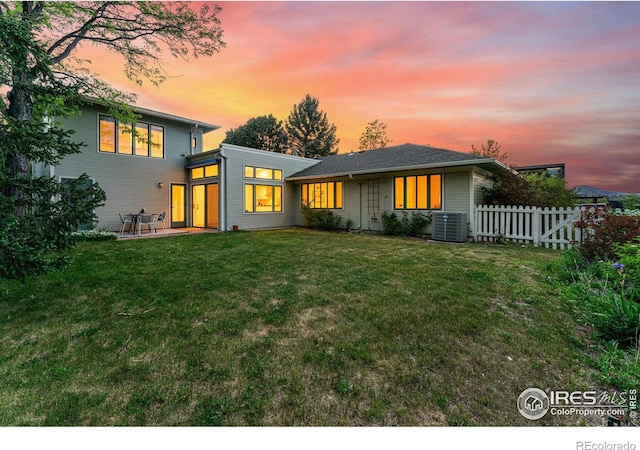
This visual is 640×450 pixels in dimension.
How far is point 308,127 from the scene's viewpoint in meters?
33.8

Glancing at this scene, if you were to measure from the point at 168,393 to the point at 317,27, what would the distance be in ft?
25.6

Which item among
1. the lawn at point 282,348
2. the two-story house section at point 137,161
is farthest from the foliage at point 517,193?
the two-story house section at point 137,161

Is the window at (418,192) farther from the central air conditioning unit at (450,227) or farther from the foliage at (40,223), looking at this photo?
the foliage at (40,223)

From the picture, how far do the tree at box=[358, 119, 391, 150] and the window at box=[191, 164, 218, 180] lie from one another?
22.1 meters

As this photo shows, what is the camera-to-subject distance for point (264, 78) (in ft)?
35.7

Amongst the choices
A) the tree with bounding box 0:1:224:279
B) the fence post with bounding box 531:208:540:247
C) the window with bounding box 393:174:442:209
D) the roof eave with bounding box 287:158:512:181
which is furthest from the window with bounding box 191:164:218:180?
the fence post with bounding box 531:208:540:247

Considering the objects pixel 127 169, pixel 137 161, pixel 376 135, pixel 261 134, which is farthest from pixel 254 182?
pixel 261 134

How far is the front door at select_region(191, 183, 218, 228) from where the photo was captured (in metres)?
12.8

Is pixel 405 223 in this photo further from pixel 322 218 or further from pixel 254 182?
pixel 254 182

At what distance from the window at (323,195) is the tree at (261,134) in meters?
20.4
